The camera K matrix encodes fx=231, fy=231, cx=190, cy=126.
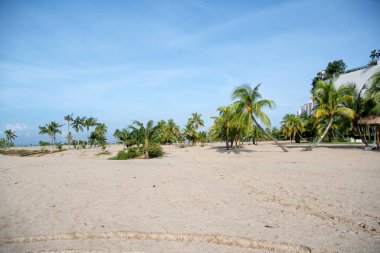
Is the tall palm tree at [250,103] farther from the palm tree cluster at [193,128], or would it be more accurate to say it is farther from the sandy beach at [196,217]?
the palm tree cluster at [193,128]

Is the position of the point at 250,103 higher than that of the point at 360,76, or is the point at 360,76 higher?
the point at 360,76

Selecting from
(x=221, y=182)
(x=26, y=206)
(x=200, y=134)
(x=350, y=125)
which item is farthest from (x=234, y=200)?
(x=200, y=134)

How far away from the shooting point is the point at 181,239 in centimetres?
428

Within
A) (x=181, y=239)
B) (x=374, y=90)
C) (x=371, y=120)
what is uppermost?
(x=374, y=90)

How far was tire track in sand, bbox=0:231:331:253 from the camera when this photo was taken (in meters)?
3.83

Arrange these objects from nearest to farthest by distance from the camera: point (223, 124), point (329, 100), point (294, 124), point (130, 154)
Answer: point (329, 100) < point (130, 154) < point (223, 124) < point (294, 124)

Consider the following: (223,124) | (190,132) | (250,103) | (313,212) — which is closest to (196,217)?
(313,212)

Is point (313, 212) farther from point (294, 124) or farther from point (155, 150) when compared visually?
point (294, 124)

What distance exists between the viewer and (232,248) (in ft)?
12.7

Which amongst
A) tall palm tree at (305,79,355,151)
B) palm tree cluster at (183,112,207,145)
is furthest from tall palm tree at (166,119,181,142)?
tall palm tree at (305,79,355,151)

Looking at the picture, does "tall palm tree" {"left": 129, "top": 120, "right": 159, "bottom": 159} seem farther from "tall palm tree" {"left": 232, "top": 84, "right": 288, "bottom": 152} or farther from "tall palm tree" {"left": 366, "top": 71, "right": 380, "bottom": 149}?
"tall palm tree" {"left": 366, "top": 71, "right": 380, "bottom": 149}

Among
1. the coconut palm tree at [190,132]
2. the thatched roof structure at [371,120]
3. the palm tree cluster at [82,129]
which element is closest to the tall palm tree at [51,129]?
the palm tree cluster at [82,129]

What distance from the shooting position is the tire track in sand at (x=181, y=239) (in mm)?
3830

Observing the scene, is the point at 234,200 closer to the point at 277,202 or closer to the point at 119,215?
the point at 277,202
